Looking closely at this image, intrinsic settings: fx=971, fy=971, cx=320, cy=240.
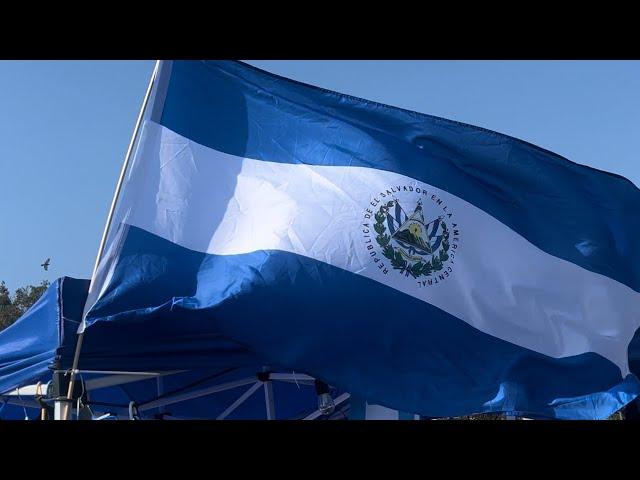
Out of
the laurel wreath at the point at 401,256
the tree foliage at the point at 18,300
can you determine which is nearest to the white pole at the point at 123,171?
the laurel wreath at the point at 401,256

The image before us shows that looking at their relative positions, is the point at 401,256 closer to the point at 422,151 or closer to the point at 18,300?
the point at 422,151

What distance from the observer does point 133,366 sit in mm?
7344

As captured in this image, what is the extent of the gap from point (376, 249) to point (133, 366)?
204 centimetres

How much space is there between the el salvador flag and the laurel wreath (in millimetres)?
15

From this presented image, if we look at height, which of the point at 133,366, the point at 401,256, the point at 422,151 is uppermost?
the point at 422,151

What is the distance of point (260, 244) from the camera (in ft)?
23.6

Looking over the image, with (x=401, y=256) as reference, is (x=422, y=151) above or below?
above

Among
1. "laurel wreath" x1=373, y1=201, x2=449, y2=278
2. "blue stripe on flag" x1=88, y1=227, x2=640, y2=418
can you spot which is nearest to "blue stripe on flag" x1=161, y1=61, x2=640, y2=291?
"laurel wreath" x1=373, y1=201, x2=449, y2=278

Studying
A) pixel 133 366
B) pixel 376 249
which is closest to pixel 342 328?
pixel 376 249

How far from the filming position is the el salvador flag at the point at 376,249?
278 inches

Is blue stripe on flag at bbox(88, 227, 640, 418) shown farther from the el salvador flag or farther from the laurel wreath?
the laurel wreath
